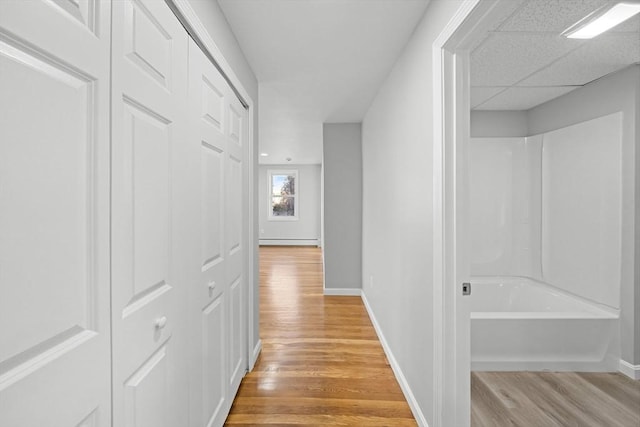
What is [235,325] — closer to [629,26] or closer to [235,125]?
[235,125]

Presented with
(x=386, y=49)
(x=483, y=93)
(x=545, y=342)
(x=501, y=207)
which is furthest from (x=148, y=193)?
(x=501, y=207)

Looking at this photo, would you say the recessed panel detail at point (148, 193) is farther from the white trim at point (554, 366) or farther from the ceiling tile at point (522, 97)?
the ceiling tile at point (522, 97)

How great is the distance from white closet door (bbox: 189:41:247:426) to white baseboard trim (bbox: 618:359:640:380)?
280 centimetres

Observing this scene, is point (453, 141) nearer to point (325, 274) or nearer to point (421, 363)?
point (421, 363)

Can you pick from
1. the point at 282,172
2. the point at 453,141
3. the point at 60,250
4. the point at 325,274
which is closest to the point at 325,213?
the point at 325,274

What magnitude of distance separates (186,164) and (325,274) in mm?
3470

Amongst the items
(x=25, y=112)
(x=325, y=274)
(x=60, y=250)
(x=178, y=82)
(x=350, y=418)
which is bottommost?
(x=350, y=418)

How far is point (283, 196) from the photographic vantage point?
9891 millimetres

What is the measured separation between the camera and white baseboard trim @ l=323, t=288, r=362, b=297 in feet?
14.8

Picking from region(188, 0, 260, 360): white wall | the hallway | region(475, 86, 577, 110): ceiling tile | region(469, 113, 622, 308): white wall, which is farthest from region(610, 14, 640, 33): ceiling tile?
the hallway

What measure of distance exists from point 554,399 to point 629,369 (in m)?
0.78

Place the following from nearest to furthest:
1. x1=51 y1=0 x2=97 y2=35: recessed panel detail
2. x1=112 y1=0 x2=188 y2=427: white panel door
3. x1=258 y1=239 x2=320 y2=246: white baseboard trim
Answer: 1. x1=51 y1=0 x2=97 y2=35: recessed panel detail
2. x1=112 y1=0 x2=188 y2=427: white panel door
3. x1=258 y1=239 x2=320 y2=246: white baseboard trim

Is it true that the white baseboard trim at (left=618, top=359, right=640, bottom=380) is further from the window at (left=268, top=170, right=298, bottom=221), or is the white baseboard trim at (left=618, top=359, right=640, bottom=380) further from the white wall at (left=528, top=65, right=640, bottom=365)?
the window at (left=268, top=170, right=298, bottom=221)

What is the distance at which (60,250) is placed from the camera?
663 millimetres
